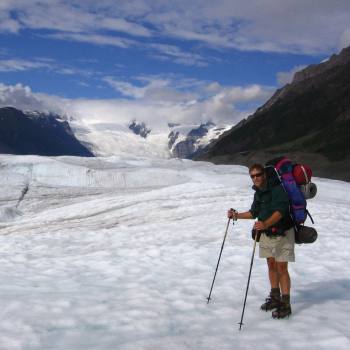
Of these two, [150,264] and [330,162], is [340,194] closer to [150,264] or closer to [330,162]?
[150,264]

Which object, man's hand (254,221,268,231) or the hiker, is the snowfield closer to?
the hiker

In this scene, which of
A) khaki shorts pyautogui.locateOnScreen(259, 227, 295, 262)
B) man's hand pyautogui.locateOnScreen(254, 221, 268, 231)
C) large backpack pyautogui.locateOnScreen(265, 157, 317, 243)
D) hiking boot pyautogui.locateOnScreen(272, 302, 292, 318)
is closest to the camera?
large backpack pyautogui.locateOnScreen(265, 157, 317, 243)

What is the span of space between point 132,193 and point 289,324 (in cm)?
2323

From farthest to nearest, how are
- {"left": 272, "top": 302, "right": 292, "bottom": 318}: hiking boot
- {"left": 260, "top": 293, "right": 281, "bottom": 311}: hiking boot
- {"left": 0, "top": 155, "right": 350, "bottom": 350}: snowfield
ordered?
{"left": 260, "top": 293, "right": 281, "bottom": 311}: hiking boot < {"left": 272, "top": 302, "right": 292, "bottom": 318}: hiking boot < {"left": 0, "top": 155, "right": 350, "bottom": 350}: snowfield

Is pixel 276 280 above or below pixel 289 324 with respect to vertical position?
above

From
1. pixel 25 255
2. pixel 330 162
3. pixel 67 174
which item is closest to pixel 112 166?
pixel 67 174

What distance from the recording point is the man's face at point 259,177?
352 inches

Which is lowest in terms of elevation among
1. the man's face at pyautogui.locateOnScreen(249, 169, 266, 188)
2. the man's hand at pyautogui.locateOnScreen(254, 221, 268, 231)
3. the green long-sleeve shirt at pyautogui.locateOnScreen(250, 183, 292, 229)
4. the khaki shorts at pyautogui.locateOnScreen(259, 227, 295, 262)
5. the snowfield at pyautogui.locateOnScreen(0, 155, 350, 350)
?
the snowfield at pyautogui.locateOnScreen(0, 155, 350, 350)

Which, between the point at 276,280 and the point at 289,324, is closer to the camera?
the point at 289,324

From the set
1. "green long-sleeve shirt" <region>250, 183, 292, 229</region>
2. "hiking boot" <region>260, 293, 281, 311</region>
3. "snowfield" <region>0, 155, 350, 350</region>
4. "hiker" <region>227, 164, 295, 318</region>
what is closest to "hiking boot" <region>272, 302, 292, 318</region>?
"hiker" <region>227, 164, 295, 318</region>

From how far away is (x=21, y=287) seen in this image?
38.9 ft

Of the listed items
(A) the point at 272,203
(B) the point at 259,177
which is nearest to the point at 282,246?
(A) the point at 272,203

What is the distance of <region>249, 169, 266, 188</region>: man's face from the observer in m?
8.95

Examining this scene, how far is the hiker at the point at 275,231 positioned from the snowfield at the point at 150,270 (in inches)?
21.3
